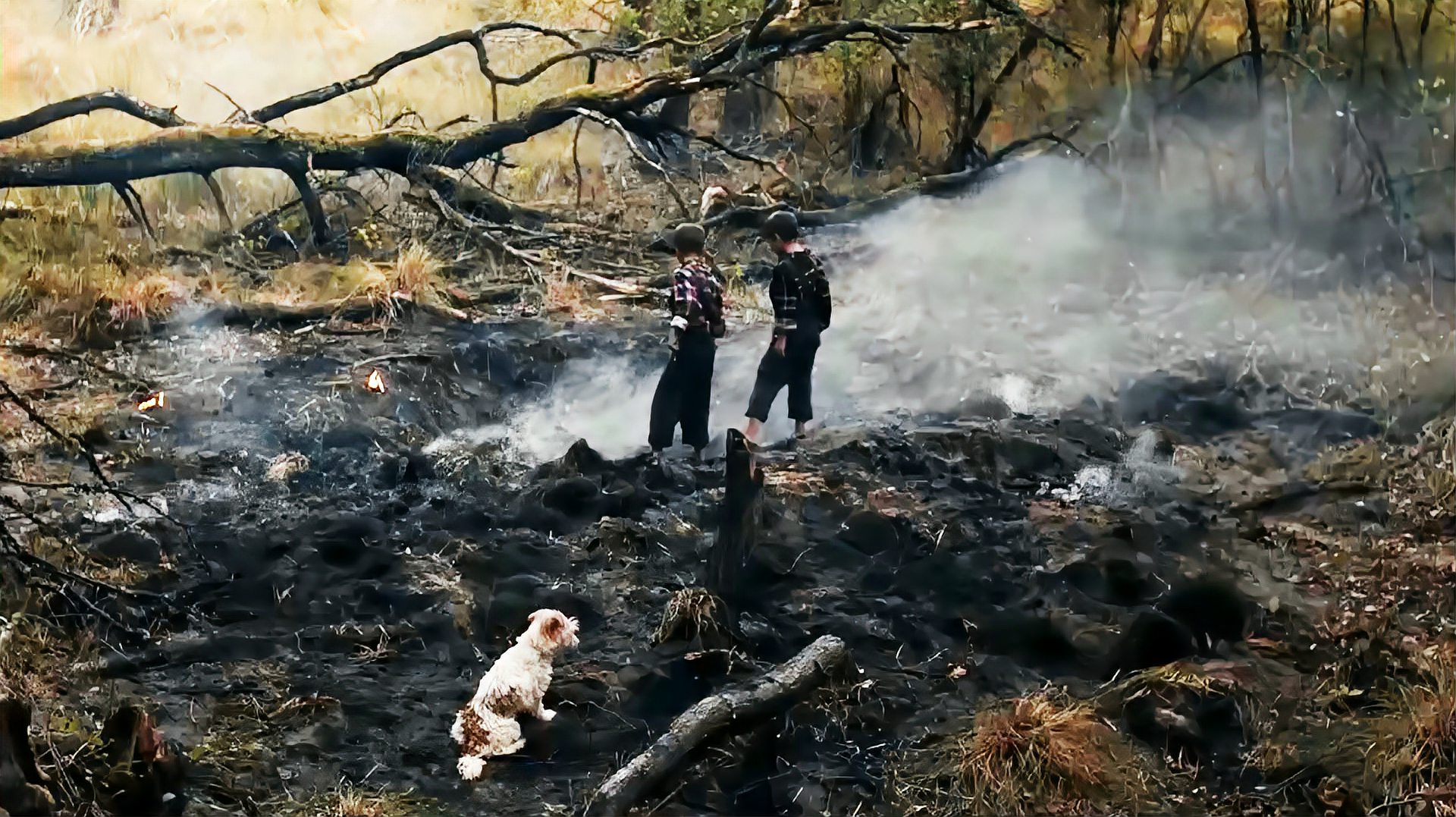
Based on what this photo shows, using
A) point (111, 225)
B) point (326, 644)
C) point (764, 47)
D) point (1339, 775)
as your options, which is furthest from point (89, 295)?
point (1339, 775)

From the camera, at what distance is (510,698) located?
2.64 m

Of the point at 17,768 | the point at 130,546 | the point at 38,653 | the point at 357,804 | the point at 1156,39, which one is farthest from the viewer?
the point at 1156,39

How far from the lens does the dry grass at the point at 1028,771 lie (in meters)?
2.61

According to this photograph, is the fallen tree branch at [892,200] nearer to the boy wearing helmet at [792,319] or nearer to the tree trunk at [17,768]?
the boy wearing helmet at [792,319]

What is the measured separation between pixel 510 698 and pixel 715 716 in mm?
469

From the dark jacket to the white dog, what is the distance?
95cm

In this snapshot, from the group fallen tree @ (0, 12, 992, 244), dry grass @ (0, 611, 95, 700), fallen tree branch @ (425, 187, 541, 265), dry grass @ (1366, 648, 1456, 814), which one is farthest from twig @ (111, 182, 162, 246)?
dry grass @ (1366, 648, 1456, 814)

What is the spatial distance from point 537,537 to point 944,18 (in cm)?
169

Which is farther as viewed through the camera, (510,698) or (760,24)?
(760,24)

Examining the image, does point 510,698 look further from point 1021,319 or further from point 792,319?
point 1021,319

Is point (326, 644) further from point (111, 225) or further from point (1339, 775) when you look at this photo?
point (1339, 775)

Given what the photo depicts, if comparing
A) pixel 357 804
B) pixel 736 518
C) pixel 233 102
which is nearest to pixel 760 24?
pixel 736 518

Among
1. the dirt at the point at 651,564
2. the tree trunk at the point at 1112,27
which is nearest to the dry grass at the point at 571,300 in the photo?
the dirt at the point at 651,564

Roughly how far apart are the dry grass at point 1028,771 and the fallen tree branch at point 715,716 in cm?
29
